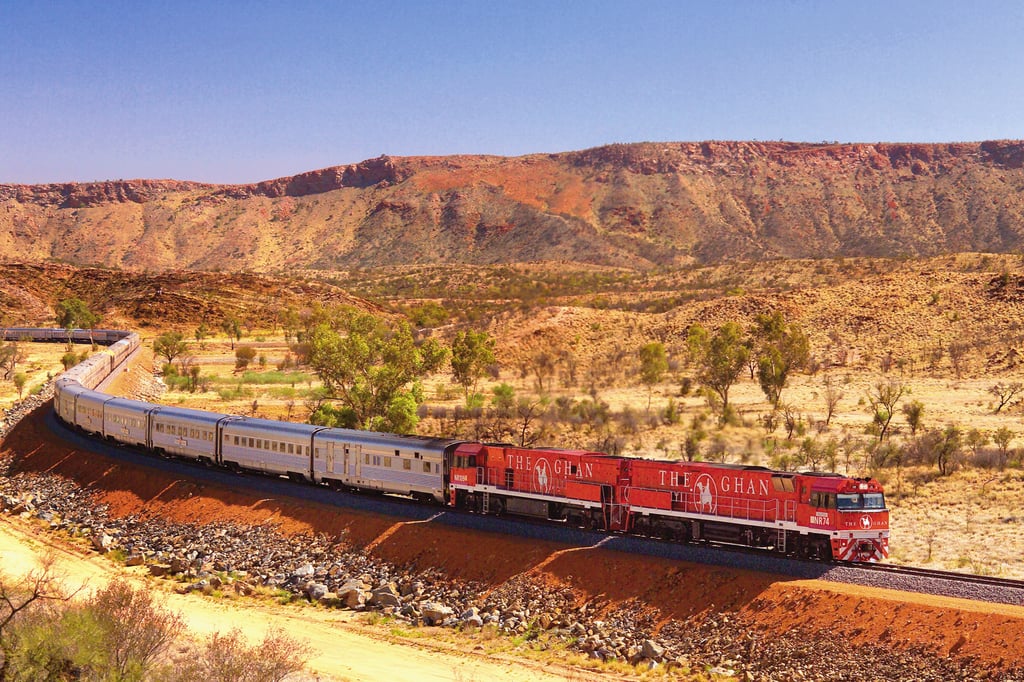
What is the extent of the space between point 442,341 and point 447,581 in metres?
60.8

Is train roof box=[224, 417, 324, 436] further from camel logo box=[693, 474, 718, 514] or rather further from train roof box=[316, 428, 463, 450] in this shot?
camel logo box=[693, 474, 718, 514]

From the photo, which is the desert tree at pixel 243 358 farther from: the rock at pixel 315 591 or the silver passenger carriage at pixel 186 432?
the rock at pixel 315 591

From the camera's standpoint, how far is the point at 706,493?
2595cm

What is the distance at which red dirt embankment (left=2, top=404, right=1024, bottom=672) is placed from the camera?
2034 centimetres

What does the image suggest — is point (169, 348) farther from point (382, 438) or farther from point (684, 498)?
point (684, 498)

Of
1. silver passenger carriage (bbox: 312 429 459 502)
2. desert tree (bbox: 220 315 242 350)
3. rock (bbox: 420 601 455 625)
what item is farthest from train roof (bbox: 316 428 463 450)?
desert tree (bbox: 220 315 242 350)

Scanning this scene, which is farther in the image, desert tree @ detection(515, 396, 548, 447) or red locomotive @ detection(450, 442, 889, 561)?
desert tree @ detection(515, 396, 548, 447)

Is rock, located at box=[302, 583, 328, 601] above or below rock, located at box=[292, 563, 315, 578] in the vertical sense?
below

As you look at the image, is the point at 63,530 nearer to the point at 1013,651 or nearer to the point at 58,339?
the point at 1013,651

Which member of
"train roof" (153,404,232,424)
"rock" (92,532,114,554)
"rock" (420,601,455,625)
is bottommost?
"rock" (92,532,114,554)

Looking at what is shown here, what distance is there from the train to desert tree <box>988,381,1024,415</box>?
108 ft

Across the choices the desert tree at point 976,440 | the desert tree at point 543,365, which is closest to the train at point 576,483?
the desert tree at point 976,440

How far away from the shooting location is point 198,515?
35.4m

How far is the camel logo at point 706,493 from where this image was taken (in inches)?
1016
